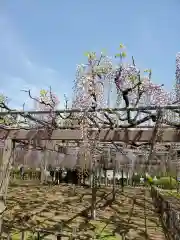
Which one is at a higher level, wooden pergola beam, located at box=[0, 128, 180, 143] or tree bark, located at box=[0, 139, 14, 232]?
wooden pergola beam, located at box=[0, 128, 180, 143]

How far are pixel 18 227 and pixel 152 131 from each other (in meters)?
4.23

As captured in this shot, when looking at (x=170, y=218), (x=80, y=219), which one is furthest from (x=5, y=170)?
(x=170, y=218)

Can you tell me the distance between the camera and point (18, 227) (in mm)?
6242

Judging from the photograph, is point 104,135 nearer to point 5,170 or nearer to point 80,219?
point 5,170

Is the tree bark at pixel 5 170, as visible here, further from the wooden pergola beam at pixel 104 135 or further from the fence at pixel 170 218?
the fence at pixel 170 218

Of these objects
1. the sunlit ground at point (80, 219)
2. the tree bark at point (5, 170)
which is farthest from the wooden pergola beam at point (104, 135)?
the sunlit ground at point (80, 219)

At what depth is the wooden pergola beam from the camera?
167 inches

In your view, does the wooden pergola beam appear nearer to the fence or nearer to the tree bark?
the tree bark

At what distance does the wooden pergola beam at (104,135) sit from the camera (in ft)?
13.9

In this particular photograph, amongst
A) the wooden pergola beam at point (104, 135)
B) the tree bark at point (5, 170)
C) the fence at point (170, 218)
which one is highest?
the wooden pergola beam at point (104, 135)

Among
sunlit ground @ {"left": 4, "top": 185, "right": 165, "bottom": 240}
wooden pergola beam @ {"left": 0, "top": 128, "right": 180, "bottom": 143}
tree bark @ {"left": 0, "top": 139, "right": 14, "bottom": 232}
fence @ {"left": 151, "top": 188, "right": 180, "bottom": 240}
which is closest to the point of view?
wooden pergola beam @ {"left": 0, "top": 128, "right": 180, "bottom": 143}

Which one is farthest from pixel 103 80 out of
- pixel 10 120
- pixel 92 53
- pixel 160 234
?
pixel 10 120

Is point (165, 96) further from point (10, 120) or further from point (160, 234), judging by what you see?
point (10, 120)

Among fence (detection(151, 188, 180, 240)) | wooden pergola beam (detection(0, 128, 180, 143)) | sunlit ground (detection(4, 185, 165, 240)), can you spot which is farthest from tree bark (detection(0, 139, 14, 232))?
fence (detection(151, 188, 180, 240))
